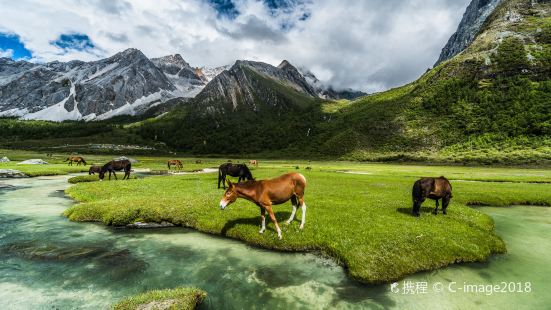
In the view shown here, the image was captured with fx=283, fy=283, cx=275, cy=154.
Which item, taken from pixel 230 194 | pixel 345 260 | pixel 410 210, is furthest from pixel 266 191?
pixel 410 210

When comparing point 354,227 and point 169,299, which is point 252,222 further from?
point 169,299

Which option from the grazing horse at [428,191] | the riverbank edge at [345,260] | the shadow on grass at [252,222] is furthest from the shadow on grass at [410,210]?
the shadow on grass at [252,222]

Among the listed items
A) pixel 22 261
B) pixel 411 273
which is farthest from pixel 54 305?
pixel 411 273

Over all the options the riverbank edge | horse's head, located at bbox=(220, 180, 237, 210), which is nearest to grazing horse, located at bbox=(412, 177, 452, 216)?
the riverbank edge

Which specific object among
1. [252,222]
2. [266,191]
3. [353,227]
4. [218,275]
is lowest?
[218,275]

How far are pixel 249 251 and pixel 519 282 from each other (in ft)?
45.0

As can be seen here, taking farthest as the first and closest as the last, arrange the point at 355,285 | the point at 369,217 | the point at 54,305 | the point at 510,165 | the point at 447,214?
the point at 510,165 < the point at 447,214 < the point at 369,217 < the point at 355,285 < the point at 54,305

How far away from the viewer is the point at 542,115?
147 m

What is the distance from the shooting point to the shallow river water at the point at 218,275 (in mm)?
11773

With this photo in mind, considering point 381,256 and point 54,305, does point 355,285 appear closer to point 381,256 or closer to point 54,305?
point 381,256

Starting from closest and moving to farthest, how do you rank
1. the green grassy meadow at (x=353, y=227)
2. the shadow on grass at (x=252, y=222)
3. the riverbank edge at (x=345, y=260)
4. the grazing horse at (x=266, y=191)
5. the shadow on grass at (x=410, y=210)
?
the riverbank edge at (x=345, y=260)
the green grassy meadow at (x=353, y=227)
the grazing horse at (x=266, y=191)
the shadow on grass at (x=252, y=222)
the shadow on grass at (x=410, y=210)

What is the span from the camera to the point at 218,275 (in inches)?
551

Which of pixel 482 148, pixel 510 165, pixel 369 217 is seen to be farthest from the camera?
pixel 482 148

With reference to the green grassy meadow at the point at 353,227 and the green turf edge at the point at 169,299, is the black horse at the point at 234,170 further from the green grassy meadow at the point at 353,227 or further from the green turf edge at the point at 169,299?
the green turf edge at the point at 169,299
